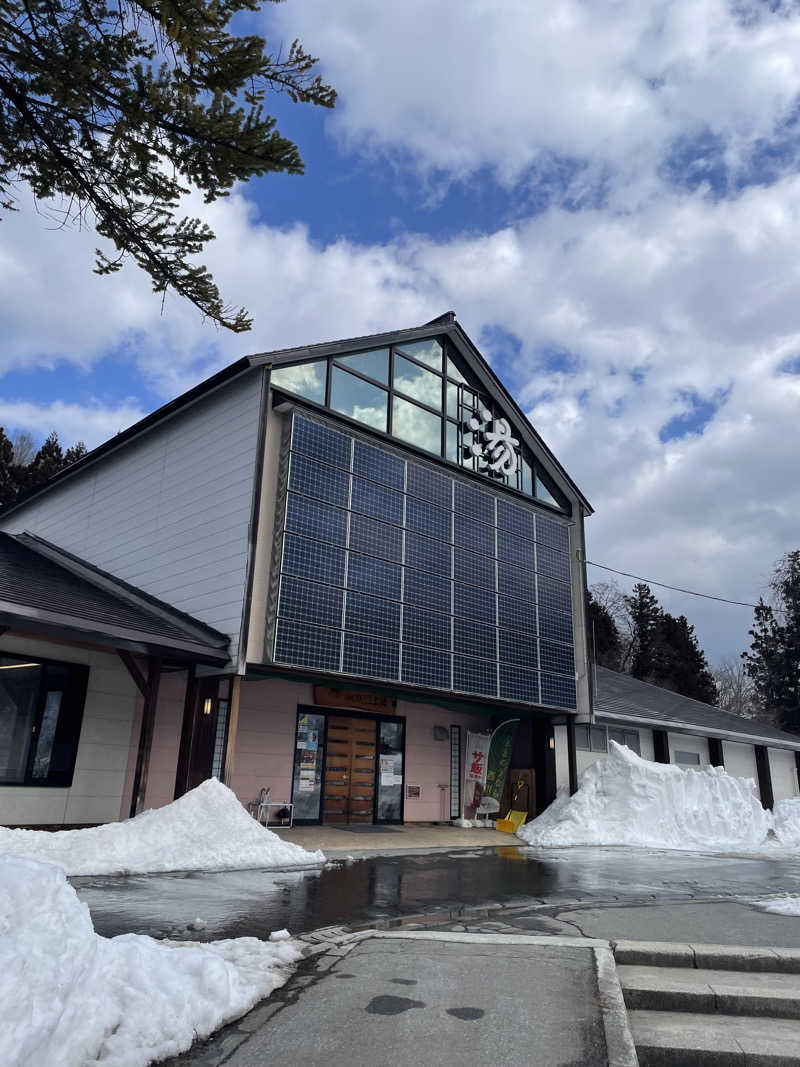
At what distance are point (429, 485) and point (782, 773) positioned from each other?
19.1 metres

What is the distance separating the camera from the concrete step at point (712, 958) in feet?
18.3

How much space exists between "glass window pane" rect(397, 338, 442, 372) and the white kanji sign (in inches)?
63.4

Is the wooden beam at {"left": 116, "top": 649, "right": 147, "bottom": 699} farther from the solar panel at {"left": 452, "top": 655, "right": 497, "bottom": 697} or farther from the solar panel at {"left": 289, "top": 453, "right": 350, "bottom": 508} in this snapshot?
the solar panel at {"left": 452, "top": 655, "right": 497, "bottom": 697}

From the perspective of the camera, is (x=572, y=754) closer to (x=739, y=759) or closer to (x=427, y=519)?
(x=427, y=519)

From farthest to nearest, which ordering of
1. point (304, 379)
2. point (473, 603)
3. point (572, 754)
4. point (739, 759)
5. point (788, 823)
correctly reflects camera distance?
1. point (739, 759)
2. point (788, 823)
3. point (572, 754)
4. point (473, 603)
5. point (304, 379)

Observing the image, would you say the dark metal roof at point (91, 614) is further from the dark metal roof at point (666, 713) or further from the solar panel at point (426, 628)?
the dark metal roof at point (666, 713)

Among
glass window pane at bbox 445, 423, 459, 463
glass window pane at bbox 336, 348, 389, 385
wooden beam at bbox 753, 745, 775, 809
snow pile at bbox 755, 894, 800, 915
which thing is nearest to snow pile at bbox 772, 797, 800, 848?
wooden beam at bbox 753, 745, 775, 809

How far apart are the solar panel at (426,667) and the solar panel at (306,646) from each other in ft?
6.01

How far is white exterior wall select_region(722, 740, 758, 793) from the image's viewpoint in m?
25.1

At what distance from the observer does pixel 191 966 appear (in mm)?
4297

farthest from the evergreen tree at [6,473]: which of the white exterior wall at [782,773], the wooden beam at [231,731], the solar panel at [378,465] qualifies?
the white exterior wall at [782,773]

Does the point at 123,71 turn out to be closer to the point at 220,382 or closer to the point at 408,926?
the point at 408,926

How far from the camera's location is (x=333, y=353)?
1582 cm

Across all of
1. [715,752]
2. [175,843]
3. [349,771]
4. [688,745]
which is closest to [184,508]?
[349,771]
